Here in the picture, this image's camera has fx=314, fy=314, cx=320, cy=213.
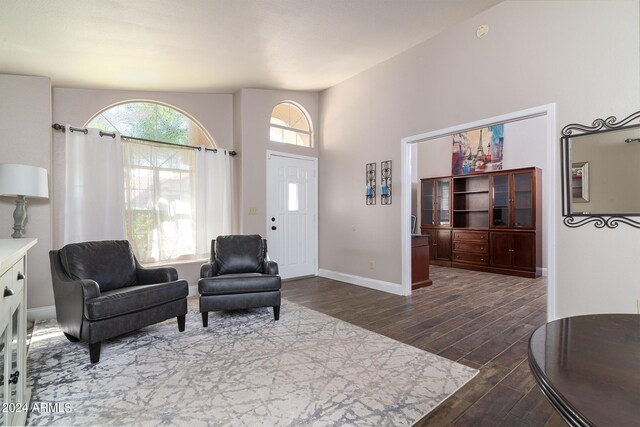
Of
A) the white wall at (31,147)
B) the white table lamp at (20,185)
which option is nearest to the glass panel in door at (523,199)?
the white table lamp at (20,185)

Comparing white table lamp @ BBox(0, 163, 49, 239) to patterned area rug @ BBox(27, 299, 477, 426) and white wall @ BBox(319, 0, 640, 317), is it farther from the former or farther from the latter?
white wall @ BBox(319, 0, 640, 317)

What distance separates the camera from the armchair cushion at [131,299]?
2.38m

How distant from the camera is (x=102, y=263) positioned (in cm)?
298

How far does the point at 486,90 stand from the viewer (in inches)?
133

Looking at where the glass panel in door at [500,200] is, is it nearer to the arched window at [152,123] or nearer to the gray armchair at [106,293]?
the arched window at [152,123]

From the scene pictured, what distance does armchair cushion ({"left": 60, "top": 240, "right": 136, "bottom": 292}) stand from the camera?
279cm

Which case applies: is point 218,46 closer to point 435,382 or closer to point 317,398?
point 317,398

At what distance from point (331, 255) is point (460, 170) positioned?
3.48 m

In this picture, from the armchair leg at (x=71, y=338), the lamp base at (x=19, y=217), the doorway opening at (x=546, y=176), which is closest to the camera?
the armchair leg at (x=71, y=338)

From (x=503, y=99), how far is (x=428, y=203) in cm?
398

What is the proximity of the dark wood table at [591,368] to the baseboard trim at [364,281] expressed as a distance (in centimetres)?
334

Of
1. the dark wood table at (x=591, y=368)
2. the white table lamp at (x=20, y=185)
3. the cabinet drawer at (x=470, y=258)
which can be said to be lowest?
the cabinet drawer at (x=470, y=258)

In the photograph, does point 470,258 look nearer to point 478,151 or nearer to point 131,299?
point 478,151

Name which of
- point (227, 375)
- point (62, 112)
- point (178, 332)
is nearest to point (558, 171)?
point (227, 375)
